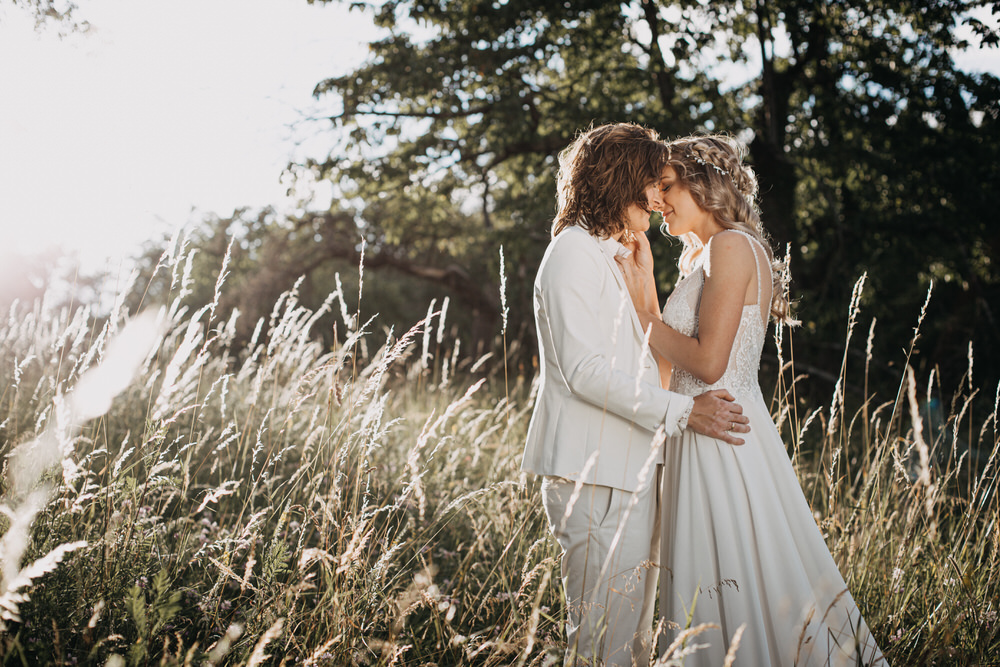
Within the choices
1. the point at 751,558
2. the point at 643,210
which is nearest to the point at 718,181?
the point at 643,210

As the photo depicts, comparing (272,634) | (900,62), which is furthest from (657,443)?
(900,62)

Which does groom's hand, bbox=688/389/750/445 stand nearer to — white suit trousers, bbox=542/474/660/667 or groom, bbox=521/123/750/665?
groom, bbox=521/123/750/665

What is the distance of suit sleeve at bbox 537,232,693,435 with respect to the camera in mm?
1792

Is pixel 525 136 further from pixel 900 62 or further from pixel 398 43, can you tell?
pixel 900 62

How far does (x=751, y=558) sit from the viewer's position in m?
1.94

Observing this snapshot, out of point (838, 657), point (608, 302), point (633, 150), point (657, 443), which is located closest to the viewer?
point (657, 443)

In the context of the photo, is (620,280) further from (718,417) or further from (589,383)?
(718,417)

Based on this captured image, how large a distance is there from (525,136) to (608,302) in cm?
805

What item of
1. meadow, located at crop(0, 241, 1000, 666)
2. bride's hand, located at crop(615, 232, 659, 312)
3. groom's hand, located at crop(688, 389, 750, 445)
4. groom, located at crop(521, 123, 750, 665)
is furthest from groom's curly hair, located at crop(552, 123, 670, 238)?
groom's hand, located at crop(688, 389, 750, 445)

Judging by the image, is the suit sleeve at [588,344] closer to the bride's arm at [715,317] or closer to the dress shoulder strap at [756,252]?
the bride's arm at [715,317]

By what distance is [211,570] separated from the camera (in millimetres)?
2381

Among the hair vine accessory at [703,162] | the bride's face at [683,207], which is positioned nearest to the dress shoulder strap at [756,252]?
the bride's face at [683,207]

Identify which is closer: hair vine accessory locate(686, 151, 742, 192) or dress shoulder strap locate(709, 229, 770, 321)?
dress shoulder strap locate(709, 229, 770, 321)

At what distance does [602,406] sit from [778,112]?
28.6 feet
